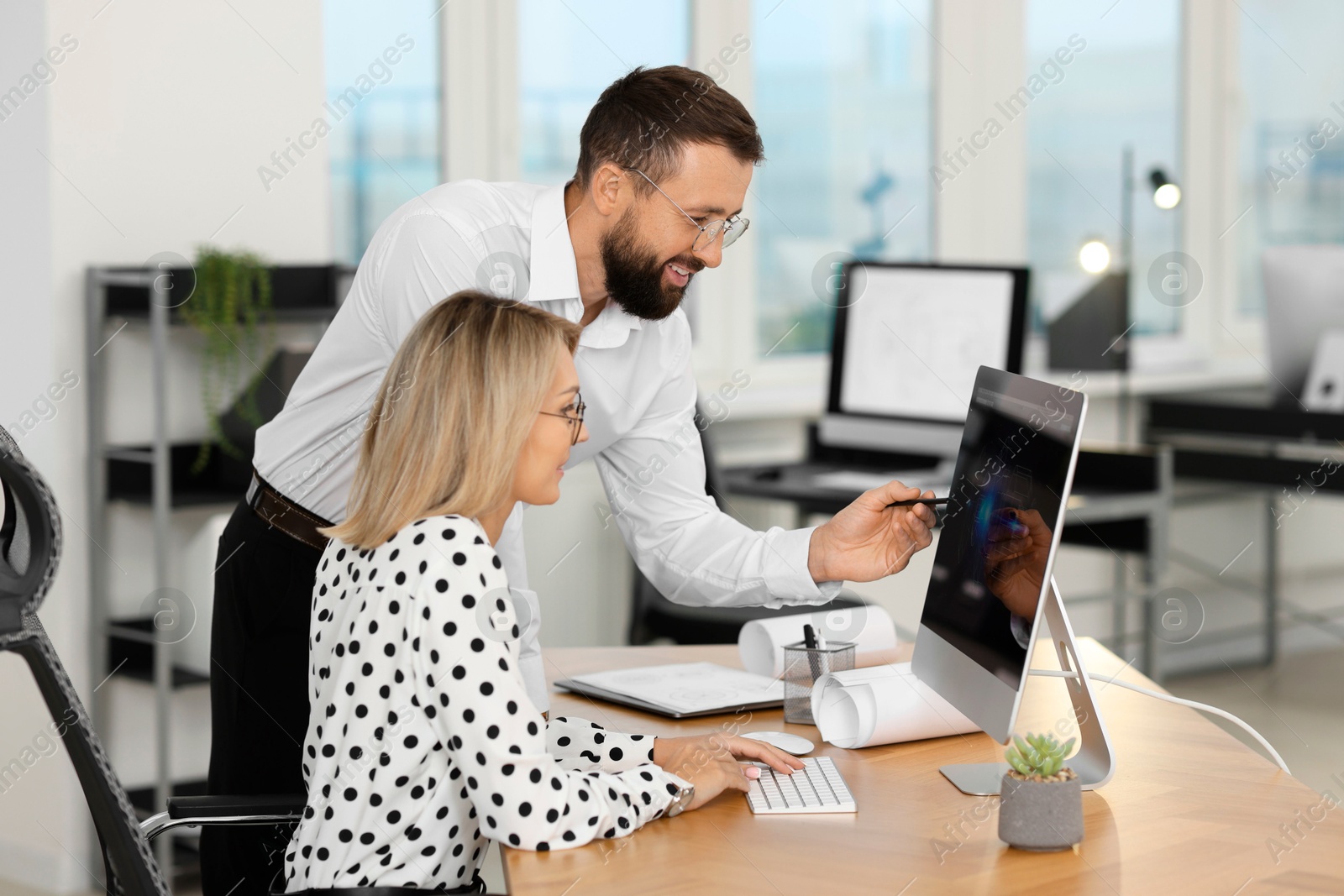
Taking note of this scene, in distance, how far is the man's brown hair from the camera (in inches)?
65.7

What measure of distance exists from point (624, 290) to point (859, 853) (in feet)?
2.52

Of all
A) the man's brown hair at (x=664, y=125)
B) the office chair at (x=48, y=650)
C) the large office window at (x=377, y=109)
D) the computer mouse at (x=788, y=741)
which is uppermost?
the large office window at (x=377, y=109)

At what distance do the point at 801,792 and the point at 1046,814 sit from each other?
0.26 meters

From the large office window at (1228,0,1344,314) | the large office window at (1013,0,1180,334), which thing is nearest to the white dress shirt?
the large office window at (1013,0,1180,334)

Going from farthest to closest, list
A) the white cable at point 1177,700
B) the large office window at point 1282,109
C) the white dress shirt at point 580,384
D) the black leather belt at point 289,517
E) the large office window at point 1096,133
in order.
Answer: the large office window at point 1282,109
the large office window at point 1096,133
the black leather belt at point 289,517
the white dress shirt at point 580,384
the white cable at point 1177,700

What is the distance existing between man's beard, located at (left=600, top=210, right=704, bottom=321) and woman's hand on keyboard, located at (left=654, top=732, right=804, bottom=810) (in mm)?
548

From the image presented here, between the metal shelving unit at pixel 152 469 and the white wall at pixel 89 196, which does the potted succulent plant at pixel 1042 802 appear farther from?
the white wall at pixel 89 196

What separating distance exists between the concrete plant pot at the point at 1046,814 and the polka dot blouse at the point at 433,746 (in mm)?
323

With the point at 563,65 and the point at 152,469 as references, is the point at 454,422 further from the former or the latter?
the point at 563,65

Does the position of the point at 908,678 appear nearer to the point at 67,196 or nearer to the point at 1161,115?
the point at 67,196

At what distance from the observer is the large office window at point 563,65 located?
365 cm

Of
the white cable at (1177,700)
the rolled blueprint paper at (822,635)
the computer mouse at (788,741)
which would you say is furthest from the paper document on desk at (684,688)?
the white cable at (1177,700)

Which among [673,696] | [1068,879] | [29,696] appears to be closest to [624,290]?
[673,696]

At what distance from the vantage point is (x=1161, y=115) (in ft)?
16.4
